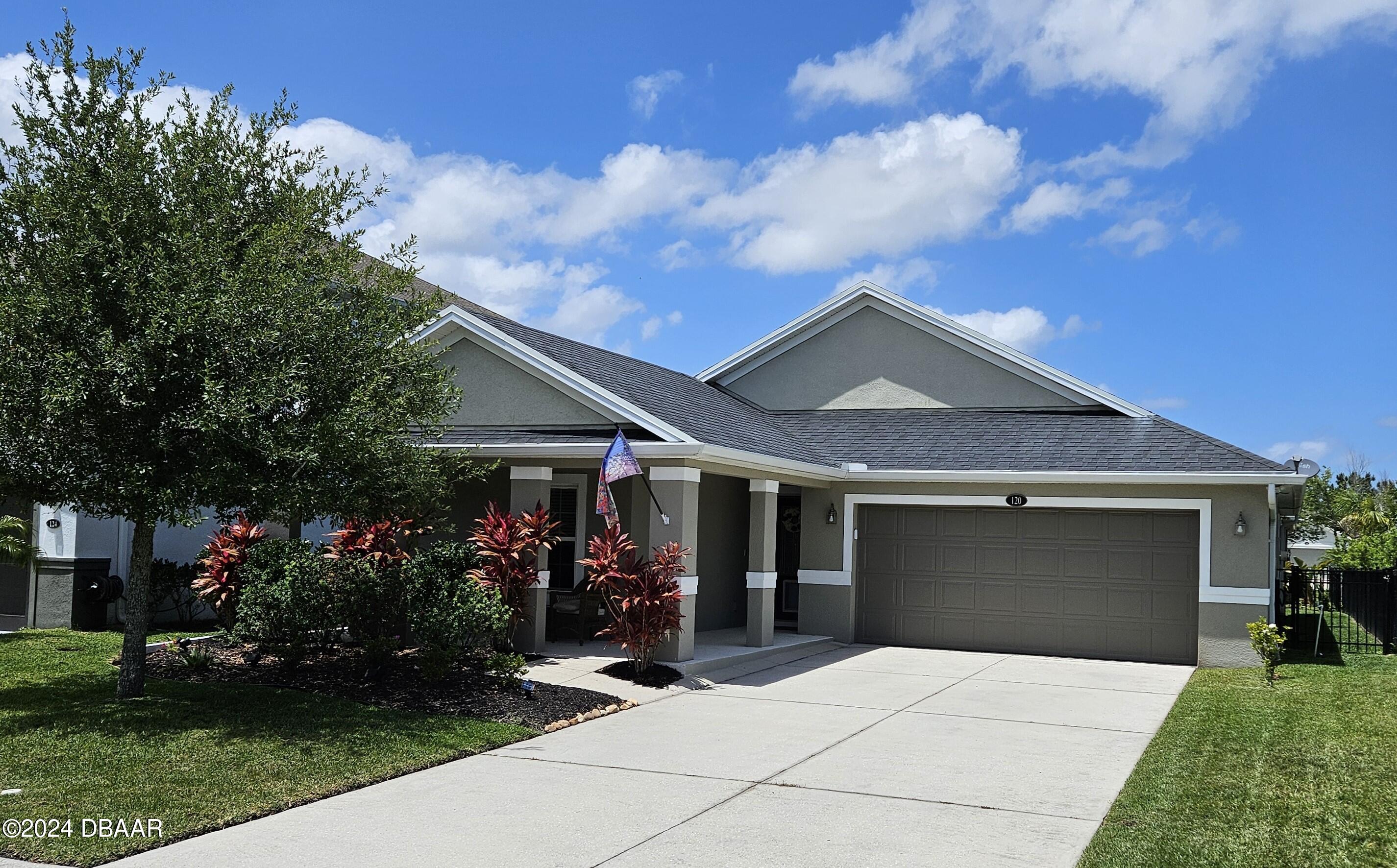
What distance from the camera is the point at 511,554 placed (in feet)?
42.6

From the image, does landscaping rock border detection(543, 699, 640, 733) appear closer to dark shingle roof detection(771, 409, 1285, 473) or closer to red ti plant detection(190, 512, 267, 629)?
red ti plant detection(190, 512, 267, 629)

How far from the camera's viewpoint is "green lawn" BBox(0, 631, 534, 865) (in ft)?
22.5

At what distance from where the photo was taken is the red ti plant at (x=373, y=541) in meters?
12.3

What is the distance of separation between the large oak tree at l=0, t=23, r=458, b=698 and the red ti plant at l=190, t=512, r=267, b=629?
2.95m

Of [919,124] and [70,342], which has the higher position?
[919,124]

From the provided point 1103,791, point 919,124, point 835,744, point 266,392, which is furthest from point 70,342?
point 919,124

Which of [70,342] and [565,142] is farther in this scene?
[565,142]

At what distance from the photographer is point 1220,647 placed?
15188mm

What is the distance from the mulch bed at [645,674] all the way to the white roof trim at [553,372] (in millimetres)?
2651

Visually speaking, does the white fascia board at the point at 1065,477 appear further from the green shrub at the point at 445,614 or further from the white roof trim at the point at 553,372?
the green shrub at the point at 445,614

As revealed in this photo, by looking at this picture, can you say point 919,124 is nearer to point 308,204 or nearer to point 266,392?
point 308,204

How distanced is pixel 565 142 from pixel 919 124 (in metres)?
8.04

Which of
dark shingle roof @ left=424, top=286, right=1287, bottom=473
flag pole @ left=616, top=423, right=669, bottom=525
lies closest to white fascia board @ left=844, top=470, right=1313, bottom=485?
dark shingle roof @ left=424, top=286, right=1287, bottom=473

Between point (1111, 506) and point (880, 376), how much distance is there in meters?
5.62
